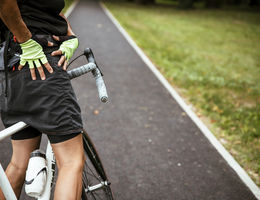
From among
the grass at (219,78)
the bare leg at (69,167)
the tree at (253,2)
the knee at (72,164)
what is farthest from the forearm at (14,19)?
the tree at (253,2)

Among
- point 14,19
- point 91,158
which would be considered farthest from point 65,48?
point 91,158

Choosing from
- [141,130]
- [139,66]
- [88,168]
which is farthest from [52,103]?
[139,66]

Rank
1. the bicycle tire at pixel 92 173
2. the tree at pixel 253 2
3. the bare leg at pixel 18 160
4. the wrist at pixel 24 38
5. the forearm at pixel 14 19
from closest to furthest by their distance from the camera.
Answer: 1. the forearm at pixel 14 19
2. the wrist at pixel 24 38
3. the bare leg at pixel 18 160
4. the bicycle tire at pixel 92 173
5. the tree at pixel 253 2

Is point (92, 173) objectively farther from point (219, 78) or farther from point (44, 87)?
point (219, 78)

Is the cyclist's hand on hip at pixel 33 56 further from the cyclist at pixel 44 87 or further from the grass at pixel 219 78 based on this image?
the grass at pixel 219 78

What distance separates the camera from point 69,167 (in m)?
1.54

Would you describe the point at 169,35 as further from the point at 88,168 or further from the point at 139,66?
the point at 88,168

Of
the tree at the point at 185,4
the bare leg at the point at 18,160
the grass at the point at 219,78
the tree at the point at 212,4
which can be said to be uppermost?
the bare leg at the point at 18,160

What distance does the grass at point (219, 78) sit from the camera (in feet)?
14.0

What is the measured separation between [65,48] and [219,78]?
6005mm

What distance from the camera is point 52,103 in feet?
4.74

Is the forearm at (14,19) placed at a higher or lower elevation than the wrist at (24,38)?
higher

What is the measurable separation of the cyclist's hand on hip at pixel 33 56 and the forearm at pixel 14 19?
1.4 inches

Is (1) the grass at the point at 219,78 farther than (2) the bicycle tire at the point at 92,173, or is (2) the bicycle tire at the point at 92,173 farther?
(1) the grass at the point at 219,78
